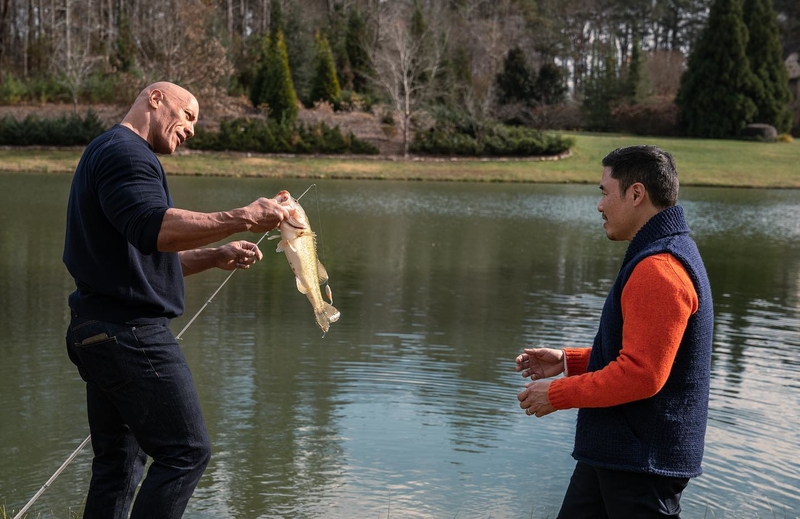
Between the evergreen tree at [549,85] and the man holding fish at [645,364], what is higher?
the evergreen tree at [549,85]

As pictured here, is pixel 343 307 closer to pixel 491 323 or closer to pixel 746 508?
pixel 491 323

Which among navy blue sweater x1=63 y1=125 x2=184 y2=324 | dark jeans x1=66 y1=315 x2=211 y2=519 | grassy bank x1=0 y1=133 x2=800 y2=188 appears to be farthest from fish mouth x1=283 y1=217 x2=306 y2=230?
grassy bank x1=0 y1=133 x2=800 y2=188

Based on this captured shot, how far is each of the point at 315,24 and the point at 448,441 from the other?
178 ft

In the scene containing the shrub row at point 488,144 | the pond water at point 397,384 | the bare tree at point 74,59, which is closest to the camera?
the pond water at point 397,384

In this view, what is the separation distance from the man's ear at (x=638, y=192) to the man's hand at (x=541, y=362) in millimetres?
684

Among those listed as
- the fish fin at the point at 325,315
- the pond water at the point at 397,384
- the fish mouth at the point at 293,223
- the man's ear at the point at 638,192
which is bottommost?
the pond water at the point at 397,384

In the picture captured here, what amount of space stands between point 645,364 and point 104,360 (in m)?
1.72

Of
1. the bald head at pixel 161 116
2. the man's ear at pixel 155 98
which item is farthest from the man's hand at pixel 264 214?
the man's ear at pixel 155 98

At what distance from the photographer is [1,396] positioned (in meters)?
6.93

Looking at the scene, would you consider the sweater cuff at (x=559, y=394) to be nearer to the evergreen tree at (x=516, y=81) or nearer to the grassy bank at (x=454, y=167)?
the grassy bank at (x=454, y=167)

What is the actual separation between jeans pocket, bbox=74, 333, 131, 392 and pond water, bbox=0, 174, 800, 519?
1.88 meters

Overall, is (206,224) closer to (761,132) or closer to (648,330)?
(648,330)

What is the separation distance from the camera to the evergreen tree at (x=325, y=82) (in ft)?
142

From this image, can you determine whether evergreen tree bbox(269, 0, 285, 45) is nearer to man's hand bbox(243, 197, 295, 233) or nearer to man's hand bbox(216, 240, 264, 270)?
man's hand bbox(216, 240, 264, 270)
